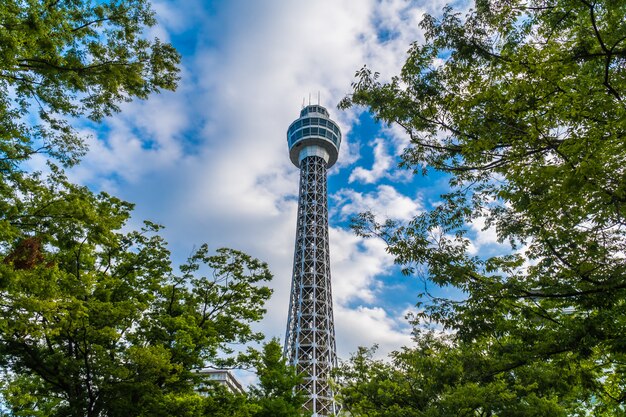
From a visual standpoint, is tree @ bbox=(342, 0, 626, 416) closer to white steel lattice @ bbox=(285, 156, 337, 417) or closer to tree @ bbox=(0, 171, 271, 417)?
tree @ bbox=(0, 171, 271, 417)

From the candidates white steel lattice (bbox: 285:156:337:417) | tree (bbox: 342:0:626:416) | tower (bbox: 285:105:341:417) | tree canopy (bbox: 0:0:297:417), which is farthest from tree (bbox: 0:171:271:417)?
white steel lattice (bbox: 285:156:337:417)

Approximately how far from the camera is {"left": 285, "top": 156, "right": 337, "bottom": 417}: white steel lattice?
48.1 metres

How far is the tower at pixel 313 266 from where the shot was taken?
48562mm

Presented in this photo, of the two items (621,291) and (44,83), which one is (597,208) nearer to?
(621,291)

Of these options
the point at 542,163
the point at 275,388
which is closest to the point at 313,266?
the point at 275,388

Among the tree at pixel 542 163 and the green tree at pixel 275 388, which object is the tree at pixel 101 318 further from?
the tree at pixel 542 163

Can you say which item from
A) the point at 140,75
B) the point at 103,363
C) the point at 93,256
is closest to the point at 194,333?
the point at 103,363

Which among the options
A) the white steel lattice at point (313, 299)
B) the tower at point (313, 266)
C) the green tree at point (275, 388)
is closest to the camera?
the green tree at point (275, 388)

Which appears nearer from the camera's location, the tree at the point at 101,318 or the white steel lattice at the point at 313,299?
the tree at the point at 101,318

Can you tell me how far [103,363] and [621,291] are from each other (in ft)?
37.4

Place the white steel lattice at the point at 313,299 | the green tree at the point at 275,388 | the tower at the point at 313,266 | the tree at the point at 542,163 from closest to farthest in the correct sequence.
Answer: the tree at the point at 542,163
the green tree at the point at 275,388
the white steel lattice at the point at 313,299
the tower at the point at 313,266

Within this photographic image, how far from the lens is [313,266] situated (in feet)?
181

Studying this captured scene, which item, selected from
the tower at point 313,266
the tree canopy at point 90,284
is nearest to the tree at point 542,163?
the tree canopy at point 90,284

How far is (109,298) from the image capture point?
1130 cm
